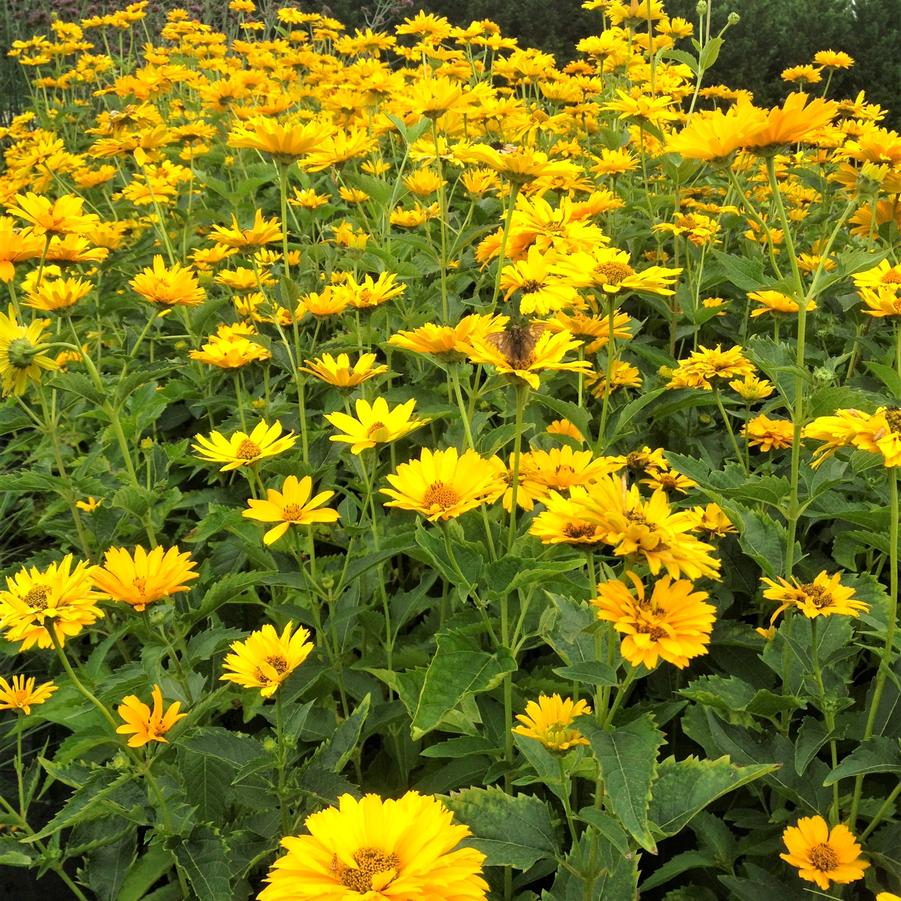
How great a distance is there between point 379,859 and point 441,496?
0.51 metres

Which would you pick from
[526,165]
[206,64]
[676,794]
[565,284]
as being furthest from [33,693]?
[206,64]

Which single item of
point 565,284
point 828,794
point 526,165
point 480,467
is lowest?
point 828,794

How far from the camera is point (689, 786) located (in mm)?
1096

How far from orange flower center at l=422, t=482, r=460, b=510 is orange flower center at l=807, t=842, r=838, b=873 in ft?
2.33

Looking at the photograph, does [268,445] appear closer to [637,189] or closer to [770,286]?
[770,286]

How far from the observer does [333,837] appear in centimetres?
82

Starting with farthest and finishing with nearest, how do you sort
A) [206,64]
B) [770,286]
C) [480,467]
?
1. [206,64]
2. [770,286]
3. [480,467]

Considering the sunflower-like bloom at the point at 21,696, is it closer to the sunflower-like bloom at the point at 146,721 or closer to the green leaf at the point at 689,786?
the sunflower-like bloom at the point at 146,721

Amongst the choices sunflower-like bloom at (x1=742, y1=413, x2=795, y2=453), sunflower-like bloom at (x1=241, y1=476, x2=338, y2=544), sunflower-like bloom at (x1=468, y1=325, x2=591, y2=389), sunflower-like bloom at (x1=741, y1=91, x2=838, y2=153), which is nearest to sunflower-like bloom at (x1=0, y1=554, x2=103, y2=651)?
sunflower-like bloom at (x1=241, y1=476, x2=338, y2=544)

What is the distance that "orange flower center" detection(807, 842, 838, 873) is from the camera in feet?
3.85

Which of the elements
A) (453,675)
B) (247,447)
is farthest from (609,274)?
(453,675)

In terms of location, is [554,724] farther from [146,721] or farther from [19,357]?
[19,357]

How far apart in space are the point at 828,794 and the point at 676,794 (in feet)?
1.23

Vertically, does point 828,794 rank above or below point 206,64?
below
